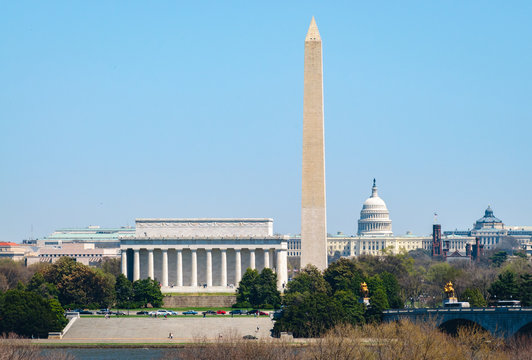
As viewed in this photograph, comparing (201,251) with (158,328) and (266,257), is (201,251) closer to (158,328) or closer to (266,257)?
(266,257)

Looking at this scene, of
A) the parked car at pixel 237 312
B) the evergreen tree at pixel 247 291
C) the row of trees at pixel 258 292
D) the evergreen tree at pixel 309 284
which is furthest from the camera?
the evergreen tree at pixel 247 291

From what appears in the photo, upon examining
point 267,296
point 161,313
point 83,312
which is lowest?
point 161,313

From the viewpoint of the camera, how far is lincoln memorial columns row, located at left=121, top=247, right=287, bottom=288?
155 meters

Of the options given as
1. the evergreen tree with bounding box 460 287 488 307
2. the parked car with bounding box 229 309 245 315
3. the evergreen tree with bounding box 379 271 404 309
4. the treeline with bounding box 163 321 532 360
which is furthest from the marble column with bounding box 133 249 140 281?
the treeline with bounding box 163 321 532 360

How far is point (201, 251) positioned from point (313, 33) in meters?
33.5

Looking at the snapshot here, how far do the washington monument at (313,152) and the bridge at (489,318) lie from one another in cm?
3064

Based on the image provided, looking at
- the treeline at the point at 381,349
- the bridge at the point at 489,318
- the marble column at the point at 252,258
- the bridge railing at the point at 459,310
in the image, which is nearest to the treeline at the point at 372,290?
the bridge railing at the point at 459,310

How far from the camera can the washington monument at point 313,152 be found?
13425 cm

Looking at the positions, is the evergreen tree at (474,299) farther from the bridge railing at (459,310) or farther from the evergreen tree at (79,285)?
the evergreen tree at (79,285)

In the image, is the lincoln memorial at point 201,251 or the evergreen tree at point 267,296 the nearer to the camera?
the evergreen tree at point 267,296

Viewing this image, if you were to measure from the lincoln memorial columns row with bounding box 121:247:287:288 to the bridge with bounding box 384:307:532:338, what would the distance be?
49.1 m

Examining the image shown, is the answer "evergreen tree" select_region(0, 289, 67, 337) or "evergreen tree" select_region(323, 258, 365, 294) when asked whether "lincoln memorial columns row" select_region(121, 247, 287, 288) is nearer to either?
"evergreen tree" select_region(323, 258, 365, 294)

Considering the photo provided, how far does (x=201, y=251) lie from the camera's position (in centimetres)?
15675

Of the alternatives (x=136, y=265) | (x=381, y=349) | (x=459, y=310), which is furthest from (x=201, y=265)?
(x=381, y=349)
